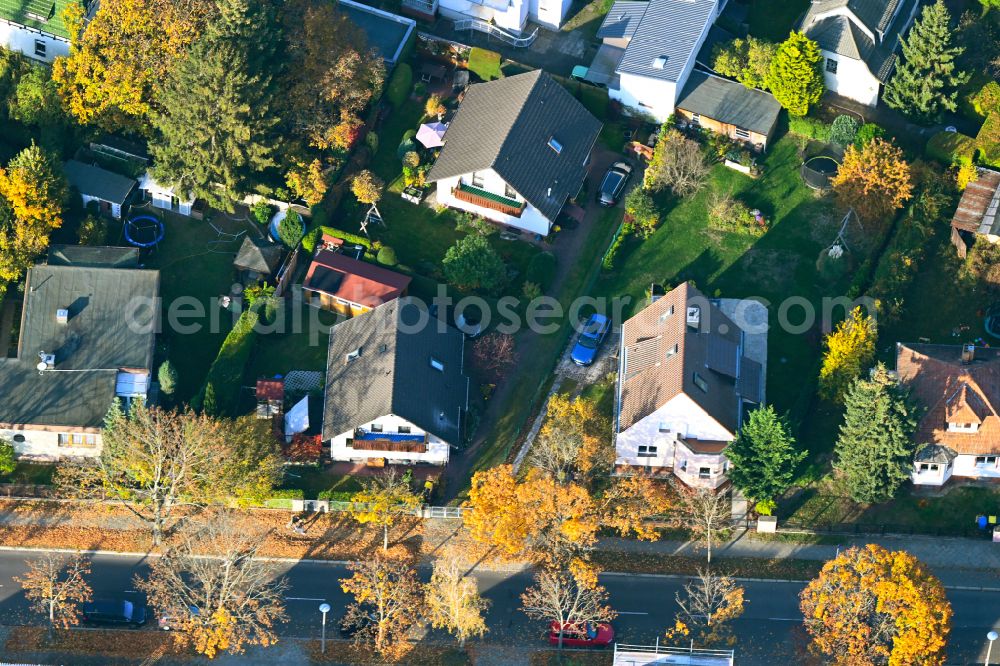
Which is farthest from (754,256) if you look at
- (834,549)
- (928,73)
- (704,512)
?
(834,549)

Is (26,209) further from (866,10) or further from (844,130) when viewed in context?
(866,10)

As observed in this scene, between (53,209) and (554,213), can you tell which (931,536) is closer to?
(554,213)

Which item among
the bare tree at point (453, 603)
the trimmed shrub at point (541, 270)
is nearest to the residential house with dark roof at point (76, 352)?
the bare tree at point (453, 603)

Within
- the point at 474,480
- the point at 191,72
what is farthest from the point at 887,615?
the point at 191,72

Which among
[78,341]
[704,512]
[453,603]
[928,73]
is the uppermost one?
[928,73]

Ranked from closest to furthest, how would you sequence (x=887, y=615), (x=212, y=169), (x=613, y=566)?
(x=887, y=615) < (x=613, y=566) < (x=212, y=169)
